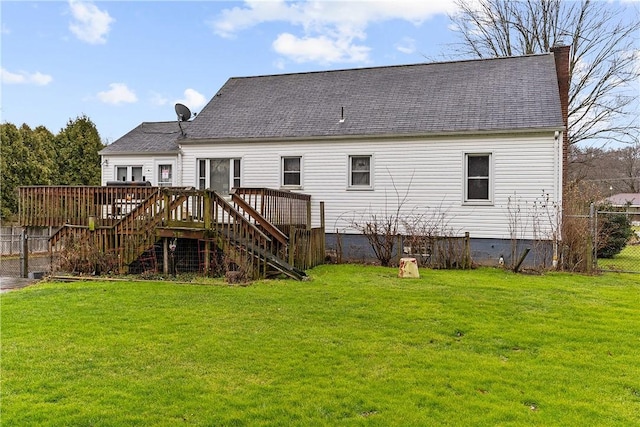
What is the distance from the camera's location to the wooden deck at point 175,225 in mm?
9867

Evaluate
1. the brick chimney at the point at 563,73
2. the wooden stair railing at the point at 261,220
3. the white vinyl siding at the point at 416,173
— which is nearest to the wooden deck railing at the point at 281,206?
the wooden stair railing at the point at 261,220

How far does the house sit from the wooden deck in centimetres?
303

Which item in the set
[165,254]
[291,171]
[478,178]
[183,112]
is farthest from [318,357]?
[183,112]

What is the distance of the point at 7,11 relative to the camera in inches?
353

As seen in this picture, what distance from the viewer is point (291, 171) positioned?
587 inches

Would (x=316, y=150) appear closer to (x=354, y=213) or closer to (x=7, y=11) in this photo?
(x=354, y=213)

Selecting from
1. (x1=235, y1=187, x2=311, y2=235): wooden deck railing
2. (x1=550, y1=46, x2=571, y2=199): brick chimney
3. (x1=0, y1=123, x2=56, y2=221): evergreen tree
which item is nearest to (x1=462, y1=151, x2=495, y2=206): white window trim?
(x1=550, y1=46, x2=571, y2=199): brick chimney

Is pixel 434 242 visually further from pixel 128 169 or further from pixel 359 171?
pixel 128 169

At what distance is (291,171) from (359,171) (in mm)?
2296

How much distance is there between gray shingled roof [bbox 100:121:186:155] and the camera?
55.6 ft

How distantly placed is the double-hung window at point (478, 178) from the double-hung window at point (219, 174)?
751cm

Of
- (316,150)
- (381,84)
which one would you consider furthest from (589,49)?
(316,150)

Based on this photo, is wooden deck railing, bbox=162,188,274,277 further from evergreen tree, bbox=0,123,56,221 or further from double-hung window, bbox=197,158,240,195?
evergreen tree, bbox=0,123,56,221

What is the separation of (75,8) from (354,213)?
959cm
